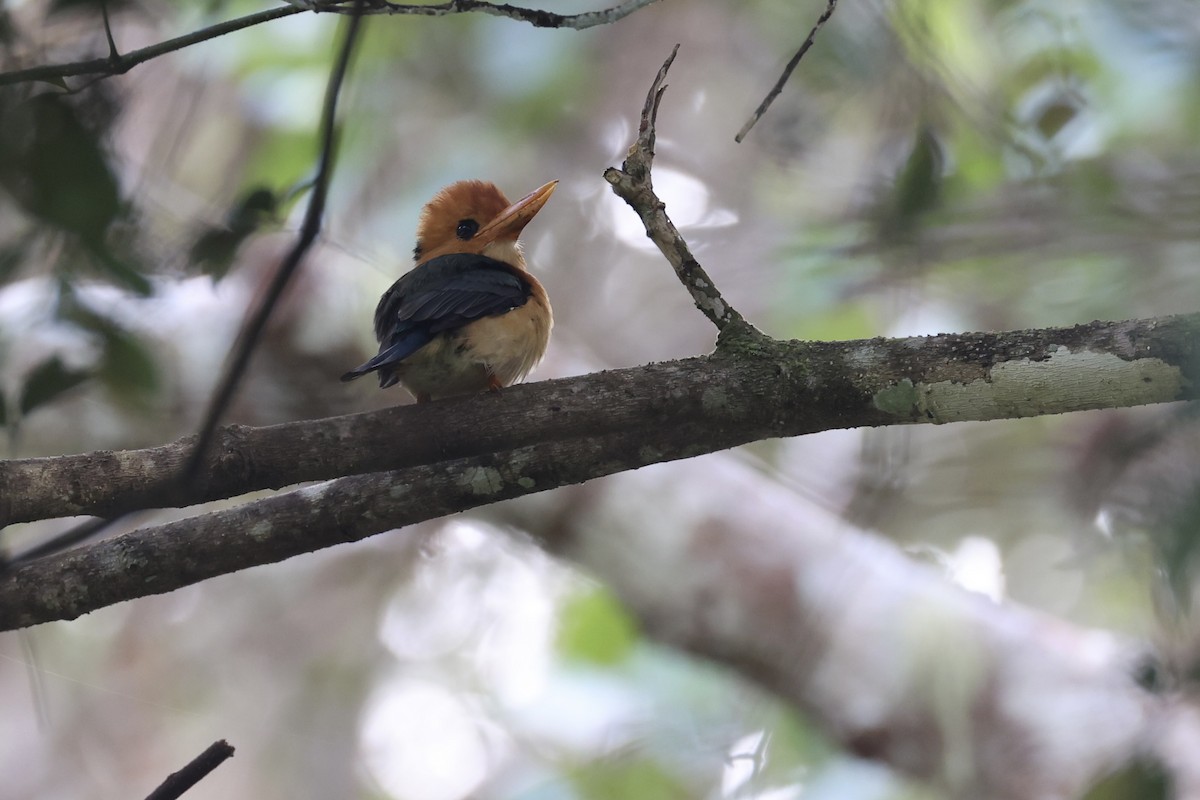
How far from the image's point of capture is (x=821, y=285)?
524 centimetres

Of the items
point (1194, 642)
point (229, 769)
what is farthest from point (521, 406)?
point (229, 769)

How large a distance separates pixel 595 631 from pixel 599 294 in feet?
8.09

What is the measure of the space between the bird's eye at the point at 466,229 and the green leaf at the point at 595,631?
8.99ft

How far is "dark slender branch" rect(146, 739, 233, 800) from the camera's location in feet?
4.58

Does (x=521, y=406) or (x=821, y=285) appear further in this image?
(x=821, y=285)

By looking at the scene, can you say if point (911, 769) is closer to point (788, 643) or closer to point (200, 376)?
point (788, 643)

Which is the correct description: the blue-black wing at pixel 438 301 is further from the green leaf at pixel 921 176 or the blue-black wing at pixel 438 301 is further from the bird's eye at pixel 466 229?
the green leaf at pixel 921 176

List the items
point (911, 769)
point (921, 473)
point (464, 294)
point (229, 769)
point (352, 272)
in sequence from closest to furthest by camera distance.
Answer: point (464, 294) < point (911, 769) < point (352, 272) < point (921, 473) < point (229, 769)

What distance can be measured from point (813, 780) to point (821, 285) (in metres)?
2.19

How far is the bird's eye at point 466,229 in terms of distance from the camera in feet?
12.2

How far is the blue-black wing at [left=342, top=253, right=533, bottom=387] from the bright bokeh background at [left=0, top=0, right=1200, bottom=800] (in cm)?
39

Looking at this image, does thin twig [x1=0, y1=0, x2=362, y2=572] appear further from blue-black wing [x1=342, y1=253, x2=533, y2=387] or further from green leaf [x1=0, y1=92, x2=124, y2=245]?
blue-black wing [x1=342, y1=253, x2=533, y2=387]

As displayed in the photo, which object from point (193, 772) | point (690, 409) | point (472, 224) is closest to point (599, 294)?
point (472, 224)

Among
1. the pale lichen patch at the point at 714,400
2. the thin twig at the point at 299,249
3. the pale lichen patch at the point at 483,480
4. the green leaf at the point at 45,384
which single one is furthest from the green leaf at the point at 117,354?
the thin twig at the point at 299,249
